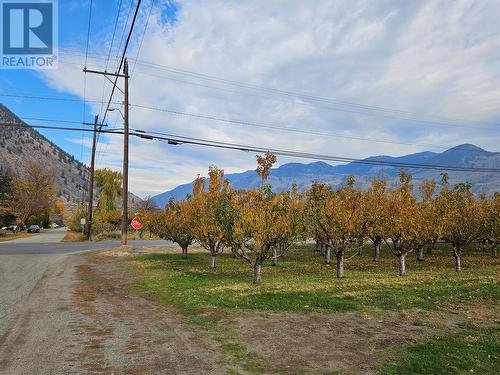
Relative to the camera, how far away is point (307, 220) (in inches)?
699

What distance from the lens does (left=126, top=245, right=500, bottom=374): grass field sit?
7812 mm

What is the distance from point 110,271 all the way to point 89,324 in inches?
441

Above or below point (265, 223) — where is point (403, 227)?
below

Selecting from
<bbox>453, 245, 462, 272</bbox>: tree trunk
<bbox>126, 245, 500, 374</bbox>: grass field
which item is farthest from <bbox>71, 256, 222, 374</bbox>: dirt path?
<bbox>453, 245, 462, 272</bbox>: tree trunk

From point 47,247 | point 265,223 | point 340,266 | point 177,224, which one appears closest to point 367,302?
point 265,223

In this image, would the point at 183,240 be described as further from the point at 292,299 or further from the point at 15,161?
the point at 15,161

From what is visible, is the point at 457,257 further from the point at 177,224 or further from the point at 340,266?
the point at 177,224

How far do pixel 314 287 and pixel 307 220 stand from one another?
3186 mm

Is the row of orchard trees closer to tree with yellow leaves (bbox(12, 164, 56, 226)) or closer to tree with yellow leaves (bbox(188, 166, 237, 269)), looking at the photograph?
tree with yellow leaves (bbox(188, 166, 237, 269))

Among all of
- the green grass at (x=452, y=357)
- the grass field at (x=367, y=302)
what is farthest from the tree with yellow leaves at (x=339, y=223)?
the green grass at (x=452, y=357)

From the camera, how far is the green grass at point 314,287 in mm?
12578

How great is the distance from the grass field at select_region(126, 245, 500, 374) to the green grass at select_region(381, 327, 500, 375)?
0.02 m

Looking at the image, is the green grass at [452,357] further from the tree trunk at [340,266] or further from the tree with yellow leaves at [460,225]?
the tree with yellow leaves at [460,225]

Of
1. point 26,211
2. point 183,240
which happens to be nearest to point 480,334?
point 183,240
